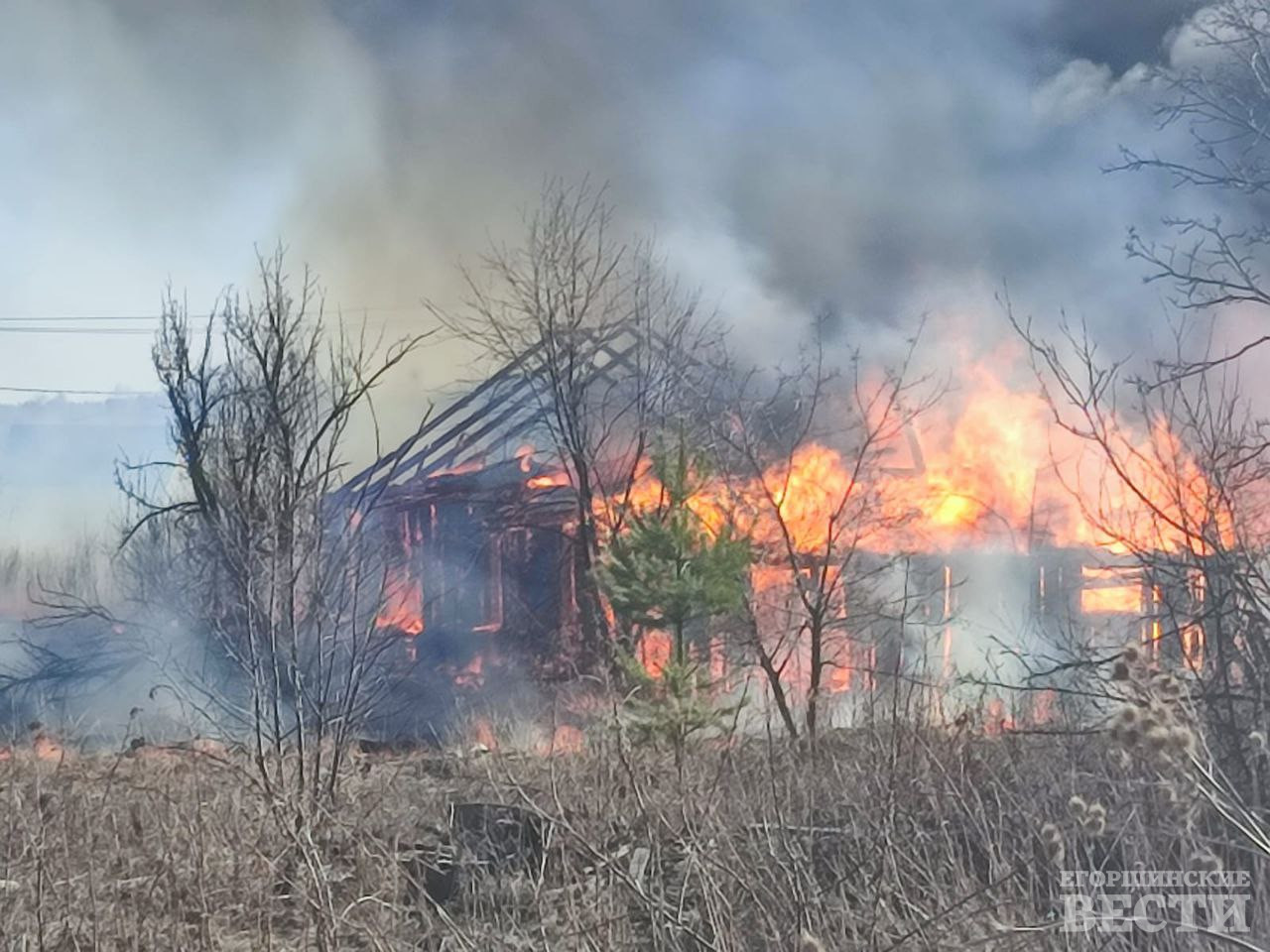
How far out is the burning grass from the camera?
4.01m

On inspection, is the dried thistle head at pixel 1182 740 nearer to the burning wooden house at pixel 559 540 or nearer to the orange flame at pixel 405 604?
the burning wooden house at pixel 559 540

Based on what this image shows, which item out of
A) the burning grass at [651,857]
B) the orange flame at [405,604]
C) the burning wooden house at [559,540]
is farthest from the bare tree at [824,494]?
the burning grass at [651,857]

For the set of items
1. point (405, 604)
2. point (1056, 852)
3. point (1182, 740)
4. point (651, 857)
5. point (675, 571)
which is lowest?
point (651, 857)

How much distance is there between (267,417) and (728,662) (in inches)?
375

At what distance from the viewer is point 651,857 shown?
4383 mm

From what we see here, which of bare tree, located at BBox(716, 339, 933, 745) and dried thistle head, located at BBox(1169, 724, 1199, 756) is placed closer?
dried thistle head, located at BBox(1169, 724, 1199, 756)

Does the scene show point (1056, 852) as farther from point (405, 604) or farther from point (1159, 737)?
point (405, 604)

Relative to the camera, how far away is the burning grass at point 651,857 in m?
4.01

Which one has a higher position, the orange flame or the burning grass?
the orange flame

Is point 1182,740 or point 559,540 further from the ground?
point 559,540

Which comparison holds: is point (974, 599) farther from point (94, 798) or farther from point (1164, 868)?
point (1164, 868)

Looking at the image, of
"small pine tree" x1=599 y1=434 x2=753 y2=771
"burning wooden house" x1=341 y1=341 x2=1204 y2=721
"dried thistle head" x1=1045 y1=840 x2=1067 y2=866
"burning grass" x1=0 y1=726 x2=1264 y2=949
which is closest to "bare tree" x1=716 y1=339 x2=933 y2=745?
"burning wooden house" x1=341 y1=341 x2=1204 y2=721

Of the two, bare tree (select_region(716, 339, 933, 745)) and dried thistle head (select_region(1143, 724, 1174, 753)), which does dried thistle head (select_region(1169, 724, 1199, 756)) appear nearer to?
dried thistle head (select_region(1143, 724, 1174, 753))

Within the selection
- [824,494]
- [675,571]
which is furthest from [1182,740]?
[824,494]
